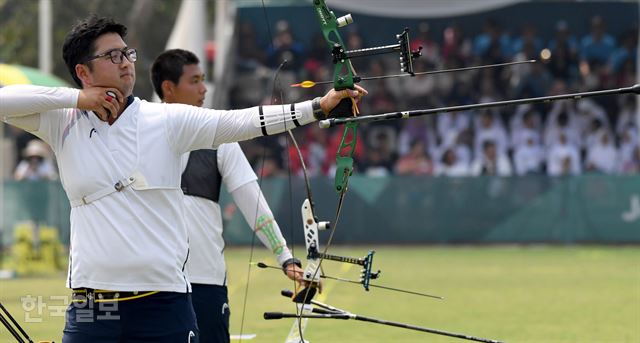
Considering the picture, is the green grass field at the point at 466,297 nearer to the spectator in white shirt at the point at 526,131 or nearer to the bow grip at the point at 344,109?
the spectator in white shirt at the point at 526,131

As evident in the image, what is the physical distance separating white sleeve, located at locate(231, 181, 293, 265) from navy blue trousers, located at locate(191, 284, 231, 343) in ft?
1.34

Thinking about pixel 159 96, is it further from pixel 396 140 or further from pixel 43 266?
pixel 396 140

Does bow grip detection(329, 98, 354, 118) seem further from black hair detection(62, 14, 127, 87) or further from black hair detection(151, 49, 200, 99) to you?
black hair detection(151, 49, 200, 99)

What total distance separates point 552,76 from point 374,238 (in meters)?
6.97

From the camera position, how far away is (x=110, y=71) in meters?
5.63

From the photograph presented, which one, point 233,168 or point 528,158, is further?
point 528,158

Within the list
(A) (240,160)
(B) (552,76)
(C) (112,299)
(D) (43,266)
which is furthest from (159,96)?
(B) (552,76)

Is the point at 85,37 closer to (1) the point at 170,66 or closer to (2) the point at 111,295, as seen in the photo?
(2) the point at 111,295

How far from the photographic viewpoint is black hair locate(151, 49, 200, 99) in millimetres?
7891

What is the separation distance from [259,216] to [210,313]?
2.04 feet

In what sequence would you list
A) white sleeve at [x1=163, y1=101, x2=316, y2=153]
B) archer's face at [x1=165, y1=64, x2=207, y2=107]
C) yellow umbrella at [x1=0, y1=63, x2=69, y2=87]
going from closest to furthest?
white sleeve at [x1=163, y1=101, x2=316, y2=153]
archer's face at [x1=165, y1=64, x2=207, y2=107]
yellow umbrella at [x1=0, y1=63, x2=69, y2=87]

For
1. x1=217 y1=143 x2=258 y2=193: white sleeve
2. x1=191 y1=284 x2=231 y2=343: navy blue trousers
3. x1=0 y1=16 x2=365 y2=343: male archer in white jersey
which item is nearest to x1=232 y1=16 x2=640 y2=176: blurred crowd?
x1=217 y1=143 x2=258 y2=193: white sleeve

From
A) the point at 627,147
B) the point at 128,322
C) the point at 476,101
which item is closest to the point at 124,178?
the point at 128,322

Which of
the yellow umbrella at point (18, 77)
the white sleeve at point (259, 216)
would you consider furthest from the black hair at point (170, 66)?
the yellow umbrella at point (18, 77)
